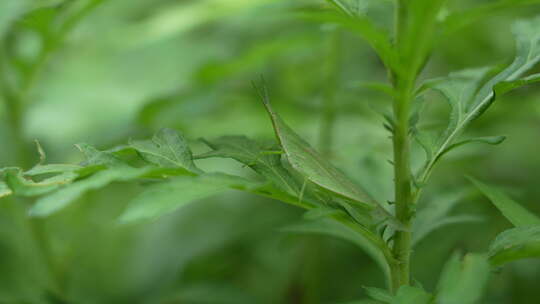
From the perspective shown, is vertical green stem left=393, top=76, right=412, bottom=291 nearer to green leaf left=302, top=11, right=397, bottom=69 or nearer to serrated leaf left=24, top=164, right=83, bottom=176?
green leaf left=302, top=11, right=397, bottom=69

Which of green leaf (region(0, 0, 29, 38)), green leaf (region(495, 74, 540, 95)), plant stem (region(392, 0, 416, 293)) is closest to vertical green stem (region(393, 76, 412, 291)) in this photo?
plant stem (region(392, 0, 416, 293))

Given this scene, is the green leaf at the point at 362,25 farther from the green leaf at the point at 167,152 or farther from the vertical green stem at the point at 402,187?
the green leaf at the point at 167,152

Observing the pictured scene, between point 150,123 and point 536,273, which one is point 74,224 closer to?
point 150,123

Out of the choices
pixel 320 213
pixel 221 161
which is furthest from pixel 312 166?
pixel 221 161

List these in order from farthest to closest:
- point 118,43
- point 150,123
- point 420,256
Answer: point 118,43
point 150,123
point 420,256

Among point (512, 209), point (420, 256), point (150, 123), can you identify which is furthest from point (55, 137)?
point (512, 209)

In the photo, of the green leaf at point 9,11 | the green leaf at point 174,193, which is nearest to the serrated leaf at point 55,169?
the green leaf at point 174,193
